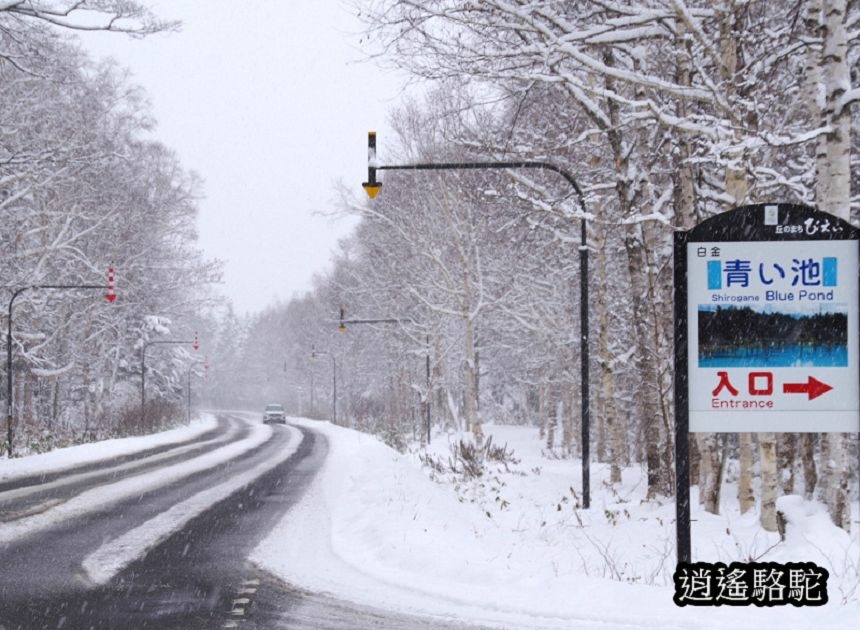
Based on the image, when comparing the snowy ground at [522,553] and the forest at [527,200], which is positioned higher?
the forest at [527,200]

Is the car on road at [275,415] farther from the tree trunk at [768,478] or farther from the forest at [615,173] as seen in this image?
the tree trunk at [768,478]

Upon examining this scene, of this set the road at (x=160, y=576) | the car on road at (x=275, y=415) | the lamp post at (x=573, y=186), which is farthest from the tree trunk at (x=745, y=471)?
the car on road at (x=275, y=415)

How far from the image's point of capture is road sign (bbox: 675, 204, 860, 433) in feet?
19.6

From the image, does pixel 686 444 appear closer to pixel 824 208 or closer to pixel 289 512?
pixel 824 208

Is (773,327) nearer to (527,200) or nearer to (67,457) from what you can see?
(527,200)

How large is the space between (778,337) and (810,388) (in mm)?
444

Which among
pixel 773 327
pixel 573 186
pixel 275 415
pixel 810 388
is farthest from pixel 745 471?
pixel 275 415

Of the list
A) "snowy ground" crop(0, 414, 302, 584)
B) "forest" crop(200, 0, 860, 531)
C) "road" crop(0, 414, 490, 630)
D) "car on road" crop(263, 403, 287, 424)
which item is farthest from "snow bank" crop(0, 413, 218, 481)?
"car on road" crop(263, 403, 287, 424)

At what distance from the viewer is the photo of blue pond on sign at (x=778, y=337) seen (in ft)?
19.6

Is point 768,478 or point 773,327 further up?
point 773,327

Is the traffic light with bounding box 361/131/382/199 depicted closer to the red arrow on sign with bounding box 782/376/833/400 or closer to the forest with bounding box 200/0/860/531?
the forest with bounding box 200/0/860/531

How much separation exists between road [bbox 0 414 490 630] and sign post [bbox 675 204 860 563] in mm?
2585

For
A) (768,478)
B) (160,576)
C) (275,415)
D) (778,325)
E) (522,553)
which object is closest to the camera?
(778,325)

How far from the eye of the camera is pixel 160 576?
756 cm
